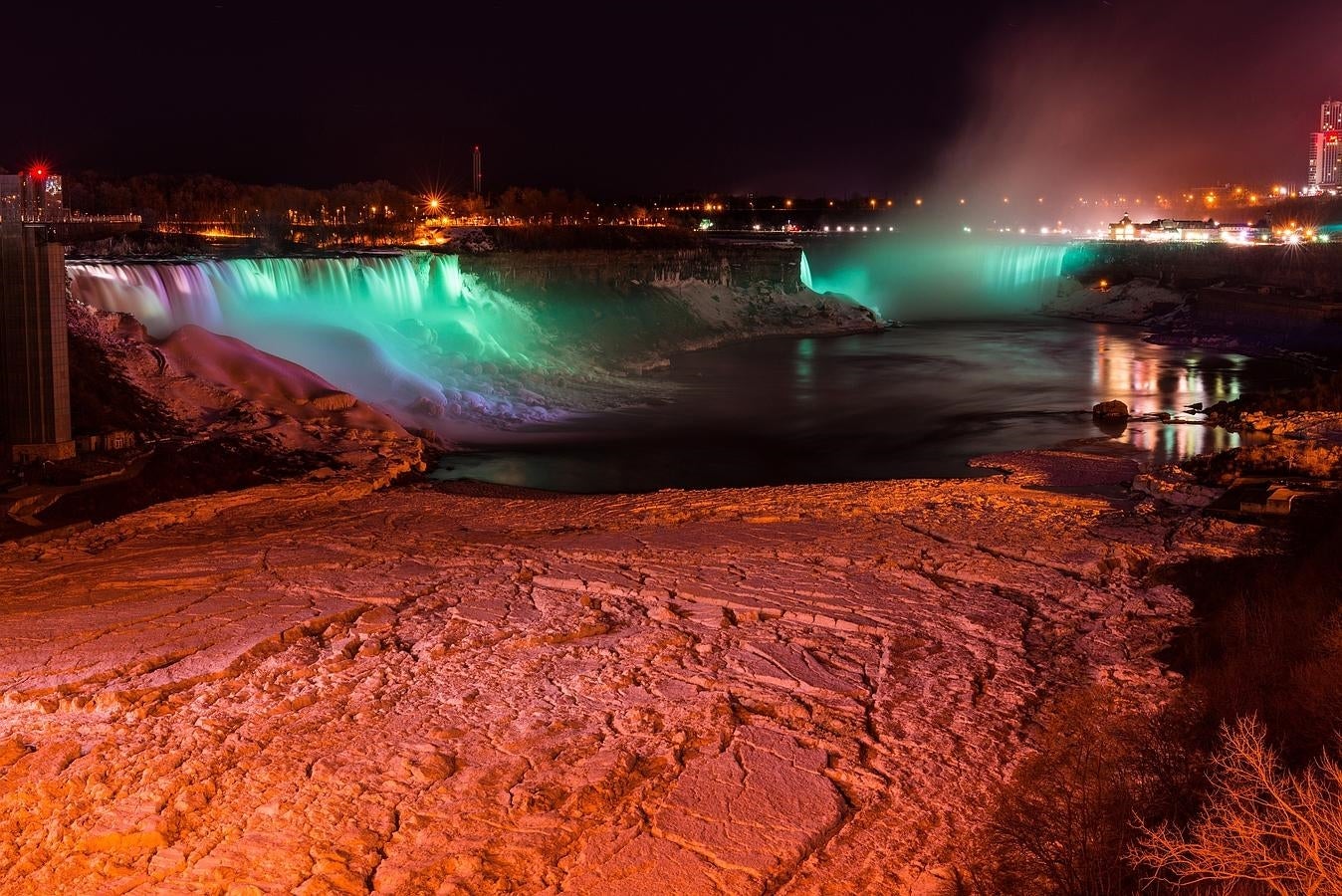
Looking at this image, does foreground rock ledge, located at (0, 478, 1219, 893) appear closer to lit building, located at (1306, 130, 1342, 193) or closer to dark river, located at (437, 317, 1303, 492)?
dark river, located at (437, 317, 1303, 492)

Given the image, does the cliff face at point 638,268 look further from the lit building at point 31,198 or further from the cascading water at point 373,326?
the lit building at point 31,198

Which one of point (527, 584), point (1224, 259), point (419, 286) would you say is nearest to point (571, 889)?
point (527, 584)

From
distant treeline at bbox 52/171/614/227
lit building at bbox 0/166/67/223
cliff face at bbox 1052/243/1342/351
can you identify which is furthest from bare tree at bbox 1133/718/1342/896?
distant treeline at bbox 52/171/614/227

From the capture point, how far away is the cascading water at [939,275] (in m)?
69.4

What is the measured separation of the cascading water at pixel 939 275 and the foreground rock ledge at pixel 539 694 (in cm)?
5396

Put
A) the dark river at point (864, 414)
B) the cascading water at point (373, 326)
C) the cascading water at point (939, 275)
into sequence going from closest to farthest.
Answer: the dark river at point (864, 414)
the cascading water at point (373, 326)
the cascading water at point (939, 275)

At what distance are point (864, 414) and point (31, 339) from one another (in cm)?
1827

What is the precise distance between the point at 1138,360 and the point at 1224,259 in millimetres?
24486

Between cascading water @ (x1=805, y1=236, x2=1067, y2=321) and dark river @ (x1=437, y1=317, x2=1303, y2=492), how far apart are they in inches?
865

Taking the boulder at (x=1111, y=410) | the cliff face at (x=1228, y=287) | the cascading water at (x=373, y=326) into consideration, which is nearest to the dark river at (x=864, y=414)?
the boulder at (x=1111, y=410)

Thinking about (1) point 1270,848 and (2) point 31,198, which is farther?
(2) point 31,198

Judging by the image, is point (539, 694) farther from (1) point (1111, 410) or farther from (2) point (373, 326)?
(2) point (373, 326)

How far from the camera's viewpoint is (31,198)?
17.1 metres

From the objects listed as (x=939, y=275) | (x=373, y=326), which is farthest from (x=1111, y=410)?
(x=939, y=275)
